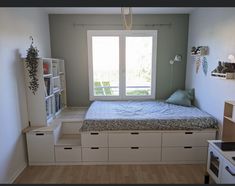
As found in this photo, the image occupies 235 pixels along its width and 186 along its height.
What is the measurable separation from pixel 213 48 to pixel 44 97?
253cm

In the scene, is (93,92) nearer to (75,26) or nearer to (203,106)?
(75,26)

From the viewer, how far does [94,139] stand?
9.14ft

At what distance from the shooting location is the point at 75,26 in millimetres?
3703

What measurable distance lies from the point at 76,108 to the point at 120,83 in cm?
103

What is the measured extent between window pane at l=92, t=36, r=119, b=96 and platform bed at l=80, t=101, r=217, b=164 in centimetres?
122

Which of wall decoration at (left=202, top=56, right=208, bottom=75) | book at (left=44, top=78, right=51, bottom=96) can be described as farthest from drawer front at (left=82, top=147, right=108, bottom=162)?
wall decoration at (left=202, top=56, right=208, bottom=75)

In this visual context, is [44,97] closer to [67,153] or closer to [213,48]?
[67,153]

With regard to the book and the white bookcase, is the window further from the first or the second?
the book

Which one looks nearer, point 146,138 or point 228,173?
point 228,173

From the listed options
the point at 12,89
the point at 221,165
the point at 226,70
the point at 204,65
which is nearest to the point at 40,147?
the point at 12,89

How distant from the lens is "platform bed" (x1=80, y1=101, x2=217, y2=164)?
2766 mm

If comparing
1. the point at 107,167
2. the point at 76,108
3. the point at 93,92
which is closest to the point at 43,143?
the point at 107,167

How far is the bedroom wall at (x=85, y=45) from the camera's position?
12.1 feet

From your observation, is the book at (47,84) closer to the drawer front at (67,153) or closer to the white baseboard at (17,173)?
the drawer front at (67,153)
